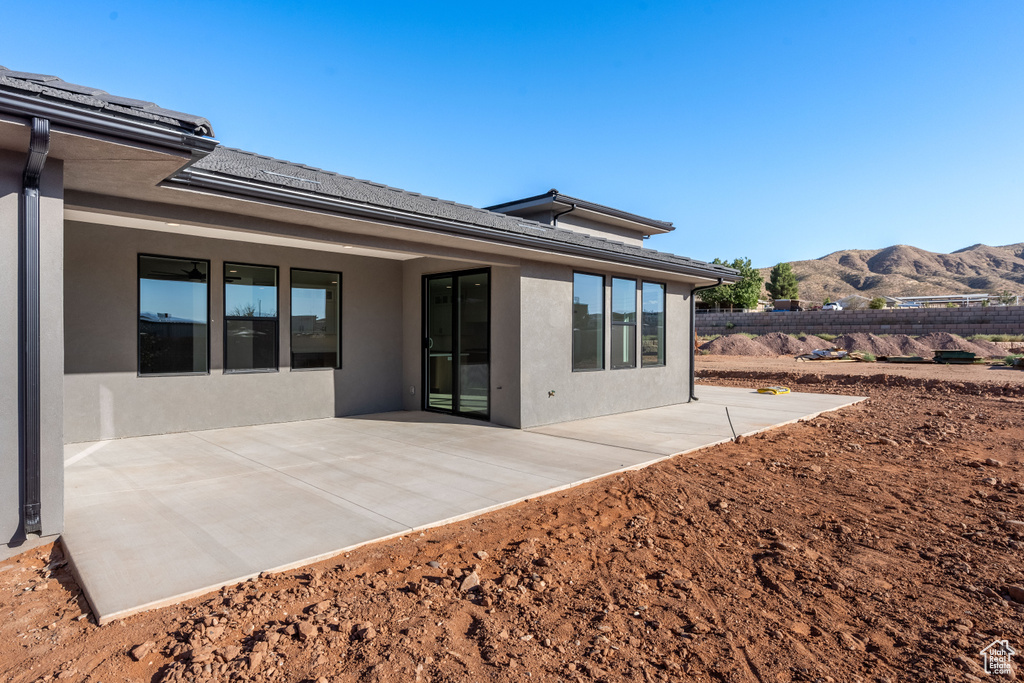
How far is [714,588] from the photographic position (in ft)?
10.3

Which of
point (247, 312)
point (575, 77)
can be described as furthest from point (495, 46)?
point (247, 312)

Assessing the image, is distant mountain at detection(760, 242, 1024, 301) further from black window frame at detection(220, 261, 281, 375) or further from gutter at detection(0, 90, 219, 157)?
gutter at detection(0, 90, 219, 157)

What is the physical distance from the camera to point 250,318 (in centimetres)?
807

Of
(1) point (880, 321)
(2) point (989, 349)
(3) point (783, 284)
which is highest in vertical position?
(3) point (783, 284)

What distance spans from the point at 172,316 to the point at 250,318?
3.35 feet

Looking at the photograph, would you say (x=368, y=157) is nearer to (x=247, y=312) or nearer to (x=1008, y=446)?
(x=247, y=312)

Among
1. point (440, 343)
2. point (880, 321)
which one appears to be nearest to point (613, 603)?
point (440, 343)

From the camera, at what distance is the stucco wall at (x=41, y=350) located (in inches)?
140

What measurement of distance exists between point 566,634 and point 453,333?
22.3 feet

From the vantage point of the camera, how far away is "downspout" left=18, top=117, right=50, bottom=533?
11.8 ft

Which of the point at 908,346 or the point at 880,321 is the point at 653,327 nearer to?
the point at 908,346

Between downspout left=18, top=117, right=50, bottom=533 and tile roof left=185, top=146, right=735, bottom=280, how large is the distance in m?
1.14

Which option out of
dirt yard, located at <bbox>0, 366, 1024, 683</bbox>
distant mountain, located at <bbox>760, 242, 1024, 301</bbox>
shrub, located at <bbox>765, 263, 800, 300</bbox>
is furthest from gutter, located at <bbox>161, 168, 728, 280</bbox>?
distant mountain, located at <bbox>760, 242, 1024, 301</bbox>

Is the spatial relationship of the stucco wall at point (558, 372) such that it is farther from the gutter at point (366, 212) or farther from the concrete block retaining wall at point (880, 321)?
the concrete block retaining wall at point (880, 321)
